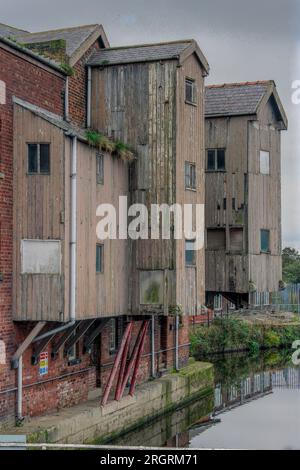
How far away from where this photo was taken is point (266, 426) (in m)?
25.1

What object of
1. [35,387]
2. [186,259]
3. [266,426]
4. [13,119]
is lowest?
[266,426]

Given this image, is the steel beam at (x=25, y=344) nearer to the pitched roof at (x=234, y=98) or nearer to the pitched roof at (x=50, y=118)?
the pitched roof at (x=50, y=118)

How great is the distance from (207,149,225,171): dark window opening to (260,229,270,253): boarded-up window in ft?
7.97

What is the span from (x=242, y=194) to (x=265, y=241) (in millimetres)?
1653

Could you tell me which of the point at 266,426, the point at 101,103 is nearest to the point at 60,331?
the point at 101,103

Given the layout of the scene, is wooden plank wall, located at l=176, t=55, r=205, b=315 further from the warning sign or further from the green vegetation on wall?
the green vegetation on wall

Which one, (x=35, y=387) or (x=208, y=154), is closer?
(x=35, y=387)

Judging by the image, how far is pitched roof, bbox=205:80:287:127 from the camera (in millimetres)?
27844

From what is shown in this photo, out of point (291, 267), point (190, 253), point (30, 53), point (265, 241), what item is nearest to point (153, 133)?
point (190, 253)

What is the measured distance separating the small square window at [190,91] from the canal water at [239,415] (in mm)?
8630

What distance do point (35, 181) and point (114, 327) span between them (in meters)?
6.77

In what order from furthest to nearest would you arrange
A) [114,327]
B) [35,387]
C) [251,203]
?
[251,203] < [114,327] < [35,387]

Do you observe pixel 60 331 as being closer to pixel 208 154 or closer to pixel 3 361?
pixel 3 361

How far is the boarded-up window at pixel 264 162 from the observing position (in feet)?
92.0
